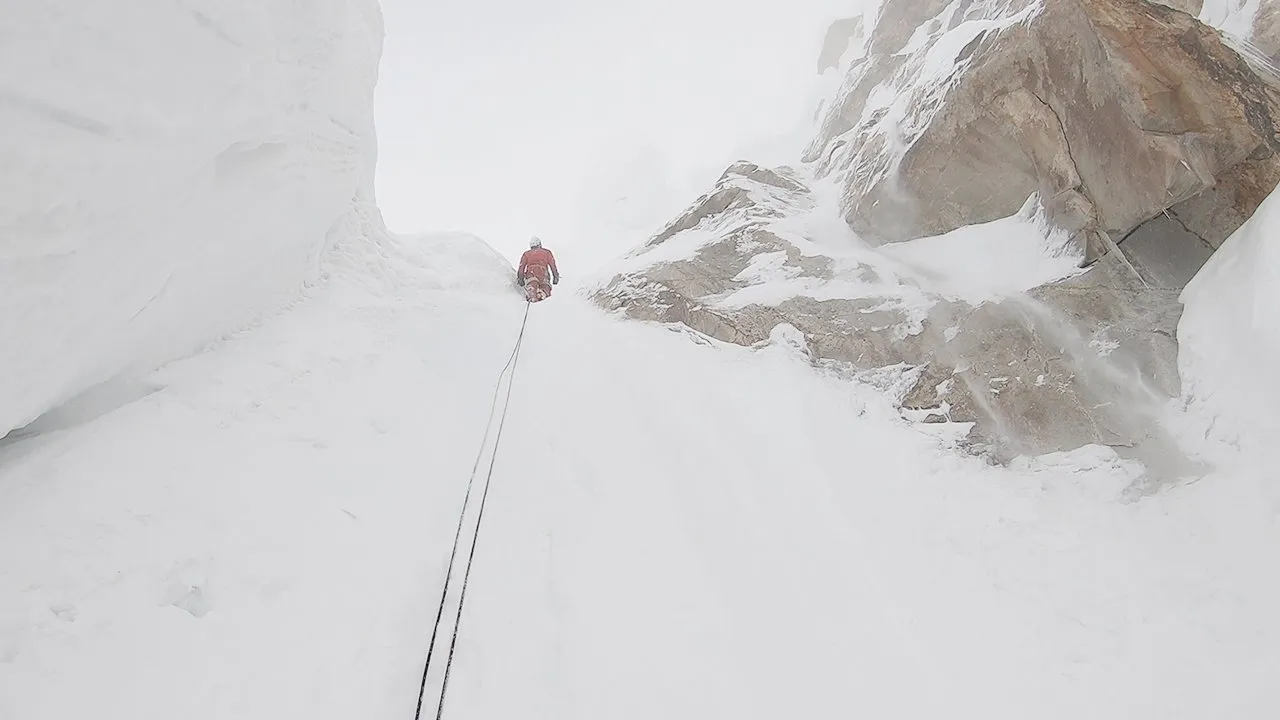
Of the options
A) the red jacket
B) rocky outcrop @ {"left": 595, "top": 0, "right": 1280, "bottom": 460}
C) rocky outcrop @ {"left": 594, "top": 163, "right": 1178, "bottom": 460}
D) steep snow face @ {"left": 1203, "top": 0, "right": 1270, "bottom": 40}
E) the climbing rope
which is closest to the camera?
the climbing rope

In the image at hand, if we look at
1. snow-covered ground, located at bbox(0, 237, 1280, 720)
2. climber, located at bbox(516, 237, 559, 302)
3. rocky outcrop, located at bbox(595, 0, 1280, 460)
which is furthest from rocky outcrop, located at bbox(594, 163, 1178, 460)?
climber, located at bbox(516, 237, 559, 302)

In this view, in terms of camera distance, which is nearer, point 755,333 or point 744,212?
point 755,333

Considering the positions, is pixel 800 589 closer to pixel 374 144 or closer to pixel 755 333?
pixel 755 333

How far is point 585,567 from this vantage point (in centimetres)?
441

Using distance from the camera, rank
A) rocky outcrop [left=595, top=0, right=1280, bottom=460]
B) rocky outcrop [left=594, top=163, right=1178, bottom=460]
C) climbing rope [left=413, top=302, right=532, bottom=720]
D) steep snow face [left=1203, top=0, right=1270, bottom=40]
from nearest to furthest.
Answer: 1. climbing rope [left=413, top=302, right=532, bottom=720]
2. rocky outcrop [left=594, top=163, right=1178, bottom=460]
3. rocky outcrop [left=595, top=0, right=1280, bottom=460]
4. steep snow face [left=1203, top=0, right=1270, bottom=40]

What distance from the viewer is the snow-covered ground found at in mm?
3311

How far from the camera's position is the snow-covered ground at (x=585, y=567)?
331 centimetres

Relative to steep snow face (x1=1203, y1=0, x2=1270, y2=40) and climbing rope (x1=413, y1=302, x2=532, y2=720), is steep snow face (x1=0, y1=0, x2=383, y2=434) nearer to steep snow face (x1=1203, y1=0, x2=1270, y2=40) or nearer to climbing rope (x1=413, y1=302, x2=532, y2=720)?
climbing rope (x1=413, y1=302, x2=532, y2=720)

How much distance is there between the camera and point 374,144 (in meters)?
11.2

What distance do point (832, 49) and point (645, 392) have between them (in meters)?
35.6

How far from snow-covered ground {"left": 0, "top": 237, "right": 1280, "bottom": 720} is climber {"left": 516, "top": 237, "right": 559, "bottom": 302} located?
26.7ft

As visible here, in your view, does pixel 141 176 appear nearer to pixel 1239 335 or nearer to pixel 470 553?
pixel 470 553

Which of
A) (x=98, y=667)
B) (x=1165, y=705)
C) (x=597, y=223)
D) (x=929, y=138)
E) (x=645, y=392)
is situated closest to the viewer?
(x=98, y=667)

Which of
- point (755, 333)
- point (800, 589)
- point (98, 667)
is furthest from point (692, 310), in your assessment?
point (98, 667)
